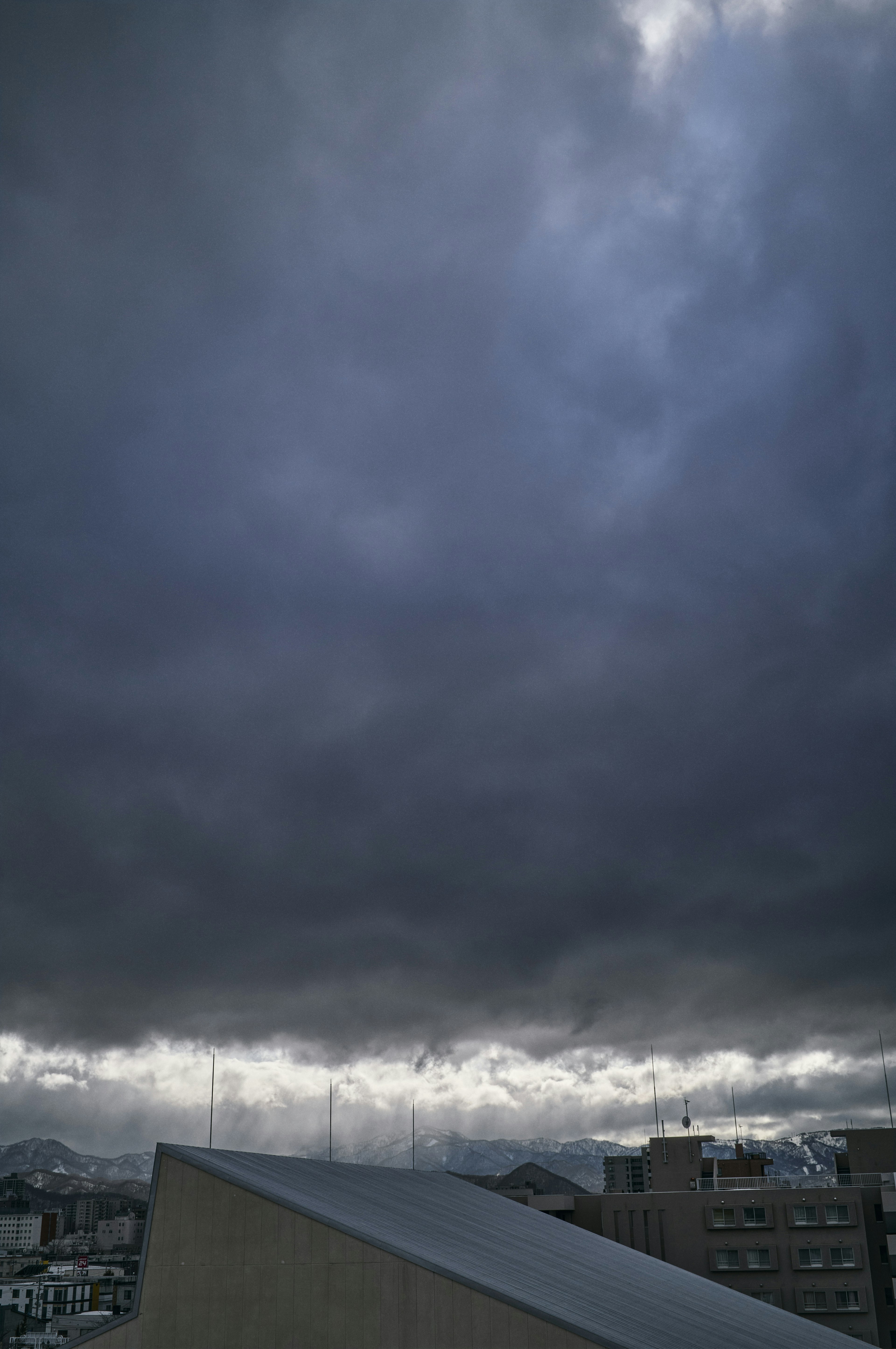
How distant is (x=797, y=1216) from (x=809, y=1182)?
15.0ft

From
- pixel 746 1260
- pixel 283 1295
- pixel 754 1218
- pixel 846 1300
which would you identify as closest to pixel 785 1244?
pixel 754 1218

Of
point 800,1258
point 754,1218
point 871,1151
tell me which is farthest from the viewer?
point 871,1151

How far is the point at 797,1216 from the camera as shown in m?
121

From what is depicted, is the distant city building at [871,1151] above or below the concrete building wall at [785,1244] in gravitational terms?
above

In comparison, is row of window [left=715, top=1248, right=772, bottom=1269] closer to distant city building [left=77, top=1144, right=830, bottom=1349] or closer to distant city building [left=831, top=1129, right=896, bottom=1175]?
distant city building [left=831, top=1129, right=896, bottom=1175]

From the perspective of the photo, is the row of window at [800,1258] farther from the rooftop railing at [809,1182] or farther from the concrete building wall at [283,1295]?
the concrete building wall at [283,1295]

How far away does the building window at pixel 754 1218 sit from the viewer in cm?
12169

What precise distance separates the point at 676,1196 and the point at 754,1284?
1198 centimetres

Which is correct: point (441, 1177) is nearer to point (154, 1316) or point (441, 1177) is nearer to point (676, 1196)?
point (154, 1316)

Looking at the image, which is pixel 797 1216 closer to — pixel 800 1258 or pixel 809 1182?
pixel 800 1258

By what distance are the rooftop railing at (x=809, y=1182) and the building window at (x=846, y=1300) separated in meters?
10.2

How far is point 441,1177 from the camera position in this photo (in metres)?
81.1

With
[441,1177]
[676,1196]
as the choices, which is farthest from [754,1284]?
[441,1177]

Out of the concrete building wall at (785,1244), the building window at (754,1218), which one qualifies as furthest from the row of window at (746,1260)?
the building window at (754,1218)
